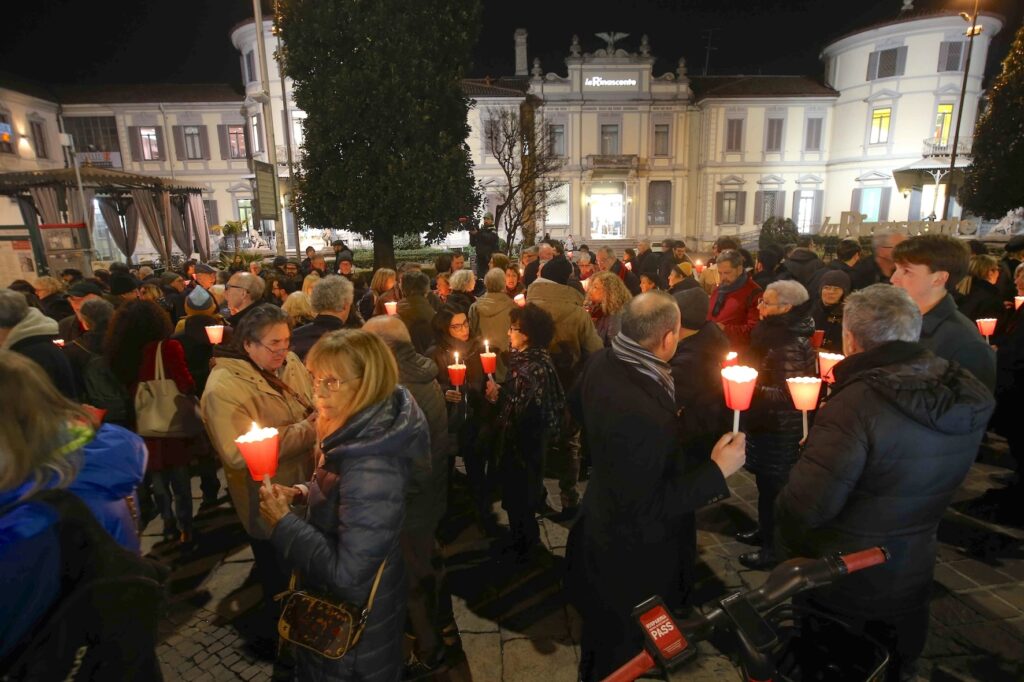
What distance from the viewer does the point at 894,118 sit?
31.6 metres

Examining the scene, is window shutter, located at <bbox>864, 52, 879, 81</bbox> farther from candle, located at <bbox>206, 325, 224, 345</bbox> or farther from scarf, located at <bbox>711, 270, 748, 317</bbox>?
candle, located at <bbox>206, 325, 224, 345</bbox>

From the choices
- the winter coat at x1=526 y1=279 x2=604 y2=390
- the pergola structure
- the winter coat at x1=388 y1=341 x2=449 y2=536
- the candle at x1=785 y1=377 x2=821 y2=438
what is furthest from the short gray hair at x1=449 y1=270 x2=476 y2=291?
the pergola structure

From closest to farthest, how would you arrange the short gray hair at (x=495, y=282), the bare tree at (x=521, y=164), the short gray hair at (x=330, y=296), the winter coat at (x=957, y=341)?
the winter coat at (x=957, y=341) < the short gray hair at (x=330, y=296) < the short gray hair at (x=495, y=282) < the bare tree at (x=521, y=164)

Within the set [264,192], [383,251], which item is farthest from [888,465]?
[383,251]

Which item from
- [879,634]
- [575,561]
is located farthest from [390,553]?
[879,634]

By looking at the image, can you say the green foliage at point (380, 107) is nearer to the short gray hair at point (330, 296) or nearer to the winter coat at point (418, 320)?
the winter coat at point (418, 320)

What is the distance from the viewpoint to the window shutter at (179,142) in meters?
33.7

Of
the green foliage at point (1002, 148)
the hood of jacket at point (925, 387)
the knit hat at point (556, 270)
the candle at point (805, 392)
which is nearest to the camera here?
the hood of jacket at point (925, 387)

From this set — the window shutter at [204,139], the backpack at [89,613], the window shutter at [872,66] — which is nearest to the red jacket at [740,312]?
the backpack at [89,613]

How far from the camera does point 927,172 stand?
1220 inches

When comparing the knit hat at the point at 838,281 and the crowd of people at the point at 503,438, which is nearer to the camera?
the crowd of people at the point at 503,438

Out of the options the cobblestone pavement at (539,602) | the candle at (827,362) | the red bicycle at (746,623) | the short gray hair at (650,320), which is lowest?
the cobblestone pavement at (539,602)

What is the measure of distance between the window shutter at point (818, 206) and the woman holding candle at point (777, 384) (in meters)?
36.2

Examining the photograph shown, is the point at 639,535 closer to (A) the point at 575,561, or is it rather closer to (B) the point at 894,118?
(A) the point at 575,561
